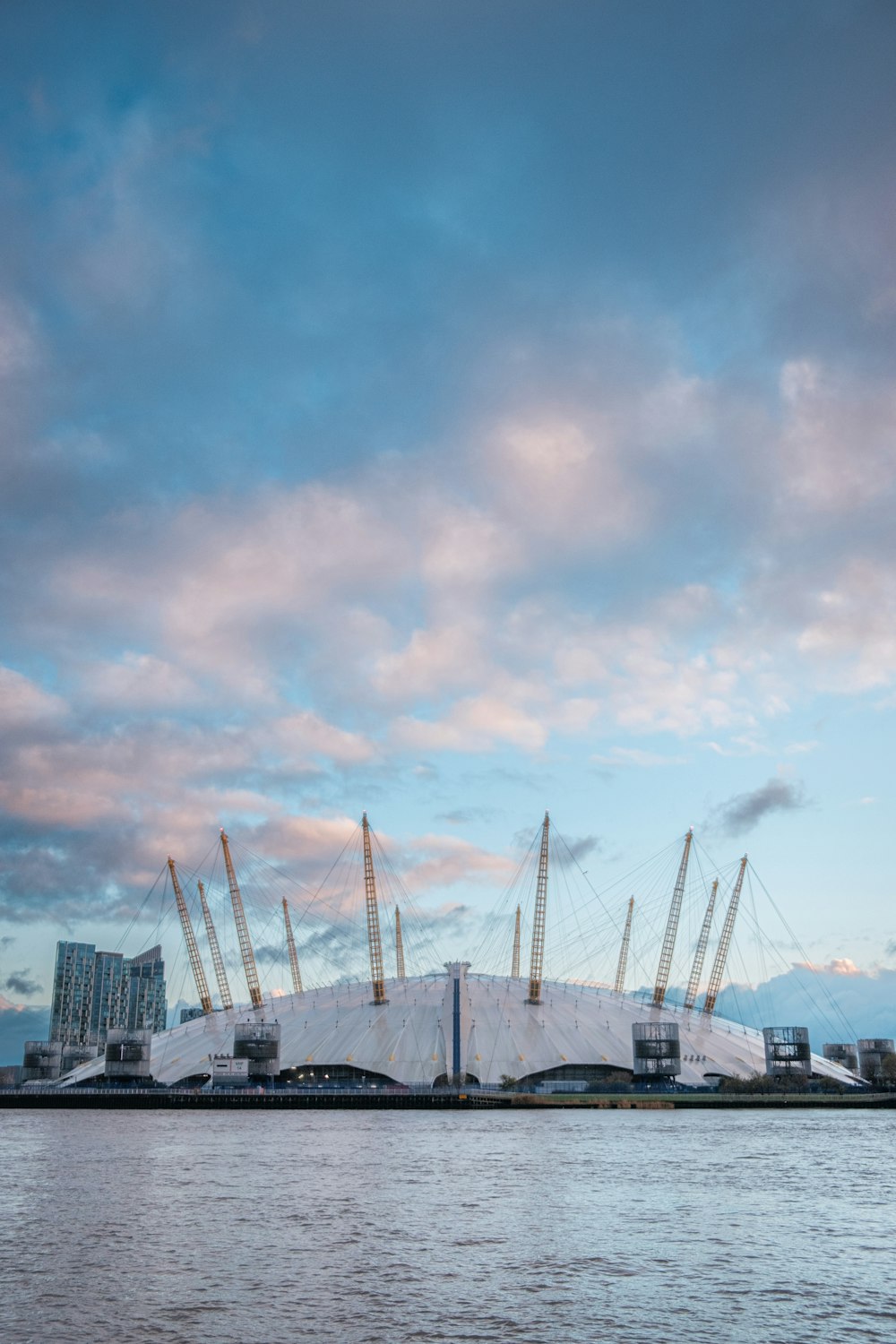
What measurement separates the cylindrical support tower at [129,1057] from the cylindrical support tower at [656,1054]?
75923 millimetres

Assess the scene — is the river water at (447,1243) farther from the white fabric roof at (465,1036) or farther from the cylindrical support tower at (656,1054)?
the cylindrical support tower at (656,1054)

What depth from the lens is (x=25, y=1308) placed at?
1524 inches

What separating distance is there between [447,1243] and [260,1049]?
409 ft

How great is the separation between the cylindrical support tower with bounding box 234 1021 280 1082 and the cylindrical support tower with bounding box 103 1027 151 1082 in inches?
832

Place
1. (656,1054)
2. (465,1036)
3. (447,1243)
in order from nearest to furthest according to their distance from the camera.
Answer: (447,1243)
(656,1054)
(465,1036)

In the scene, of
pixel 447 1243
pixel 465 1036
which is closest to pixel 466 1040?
pixel 465 1036

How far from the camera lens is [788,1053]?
18025cm

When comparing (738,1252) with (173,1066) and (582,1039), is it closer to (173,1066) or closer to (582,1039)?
(582,1039)

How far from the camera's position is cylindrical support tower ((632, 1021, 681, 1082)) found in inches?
6555

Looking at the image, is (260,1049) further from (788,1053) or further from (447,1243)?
(447,1243)

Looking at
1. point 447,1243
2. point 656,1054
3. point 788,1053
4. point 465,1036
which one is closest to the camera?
point 447,1243

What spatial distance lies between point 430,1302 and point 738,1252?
1649cm

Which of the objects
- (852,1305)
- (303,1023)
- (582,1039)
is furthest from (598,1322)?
(303,1023)

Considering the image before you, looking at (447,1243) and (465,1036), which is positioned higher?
(465,1036)
